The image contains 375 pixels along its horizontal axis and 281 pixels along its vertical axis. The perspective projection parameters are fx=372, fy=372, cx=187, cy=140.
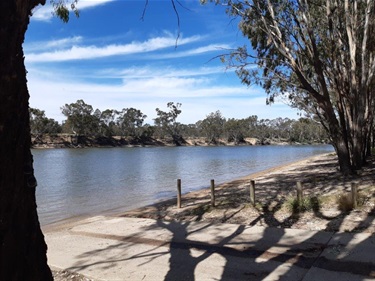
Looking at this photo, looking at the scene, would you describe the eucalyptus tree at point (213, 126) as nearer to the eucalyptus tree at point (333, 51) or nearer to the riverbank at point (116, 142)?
the riverbank at point (116, 142)

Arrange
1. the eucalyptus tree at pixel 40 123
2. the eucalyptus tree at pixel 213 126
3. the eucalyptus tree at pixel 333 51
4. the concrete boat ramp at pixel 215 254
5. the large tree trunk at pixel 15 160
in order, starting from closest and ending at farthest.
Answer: the large tree trunk at pixel 15 160
the concrete boat ramp at pixel 215 254
the eucalyptus tree at pixel 333 51
the eucalyptus tree at pixel 40 123
the eucalyptus tree at pixel 213 126

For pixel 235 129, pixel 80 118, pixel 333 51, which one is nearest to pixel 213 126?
pixel 235 129

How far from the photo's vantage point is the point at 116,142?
106 meters

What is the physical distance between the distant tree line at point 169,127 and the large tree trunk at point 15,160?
80299 mm

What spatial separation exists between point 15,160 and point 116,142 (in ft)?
344

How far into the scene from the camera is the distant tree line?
92875 millimetres

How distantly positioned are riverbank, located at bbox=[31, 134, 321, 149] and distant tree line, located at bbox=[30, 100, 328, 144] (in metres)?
1.00

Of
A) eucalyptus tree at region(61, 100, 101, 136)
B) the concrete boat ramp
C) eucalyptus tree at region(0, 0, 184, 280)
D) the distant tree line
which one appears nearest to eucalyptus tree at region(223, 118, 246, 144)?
the distant tree line

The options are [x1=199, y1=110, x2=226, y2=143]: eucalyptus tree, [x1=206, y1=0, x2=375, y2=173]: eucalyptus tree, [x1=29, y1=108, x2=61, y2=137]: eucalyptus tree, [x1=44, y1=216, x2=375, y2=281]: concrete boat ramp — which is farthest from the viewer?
[x1=199, y1=110, x2=226, y2=143]: eucalyptus tree

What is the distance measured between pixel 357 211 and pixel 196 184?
14.5 meters

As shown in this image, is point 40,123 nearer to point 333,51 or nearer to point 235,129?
point 235,129

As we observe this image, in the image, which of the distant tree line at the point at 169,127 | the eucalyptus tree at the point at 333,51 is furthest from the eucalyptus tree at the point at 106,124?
the eucalyptus tree at the point at 333,51

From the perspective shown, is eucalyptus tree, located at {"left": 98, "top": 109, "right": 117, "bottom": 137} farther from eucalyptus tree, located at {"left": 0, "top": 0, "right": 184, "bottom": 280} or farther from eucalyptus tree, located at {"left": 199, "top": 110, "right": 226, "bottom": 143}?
eucalyptus tree, located at {"left": 0, "top": 0, "right": 184, "bottom": 280}

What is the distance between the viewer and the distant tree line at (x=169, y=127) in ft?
305
